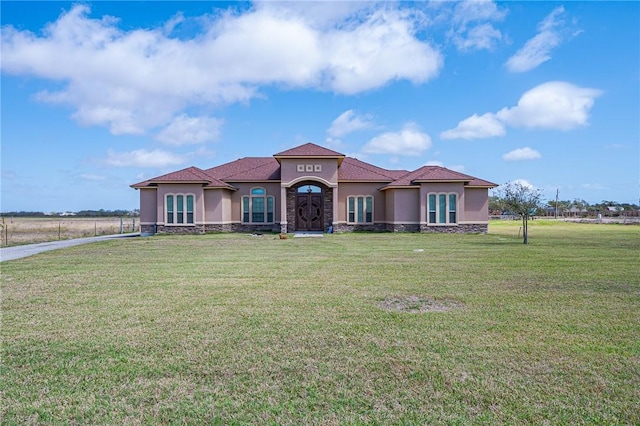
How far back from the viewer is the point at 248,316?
6.11 m

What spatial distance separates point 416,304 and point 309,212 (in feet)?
67.0

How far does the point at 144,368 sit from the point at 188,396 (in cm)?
85

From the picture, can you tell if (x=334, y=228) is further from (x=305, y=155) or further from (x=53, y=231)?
(x=53, y=231)

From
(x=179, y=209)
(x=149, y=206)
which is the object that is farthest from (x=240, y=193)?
(x=149, y=206)

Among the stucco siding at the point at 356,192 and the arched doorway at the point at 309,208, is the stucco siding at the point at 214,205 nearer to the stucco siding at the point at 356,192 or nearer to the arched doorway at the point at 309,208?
the arched doorway at the point at 309,208

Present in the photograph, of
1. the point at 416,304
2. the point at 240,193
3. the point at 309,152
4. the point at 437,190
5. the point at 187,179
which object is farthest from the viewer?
the point at 240,193

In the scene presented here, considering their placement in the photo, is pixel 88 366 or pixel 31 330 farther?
pixel 31 330

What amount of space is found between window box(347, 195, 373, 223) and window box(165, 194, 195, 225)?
966 cm

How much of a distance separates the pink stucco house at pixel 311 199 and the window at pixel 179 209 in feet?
0.19

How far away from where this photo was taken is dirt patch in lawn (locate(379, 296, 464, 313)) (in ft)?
21.4

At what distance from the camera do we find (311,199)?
2700 cm

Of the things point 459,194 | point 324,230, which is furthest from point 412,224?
point 324,230

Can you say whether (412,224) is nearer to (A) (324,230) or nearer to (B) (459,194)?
(B) (459,194)

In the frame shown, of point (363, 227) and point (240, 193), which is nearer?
point (240, 193)
